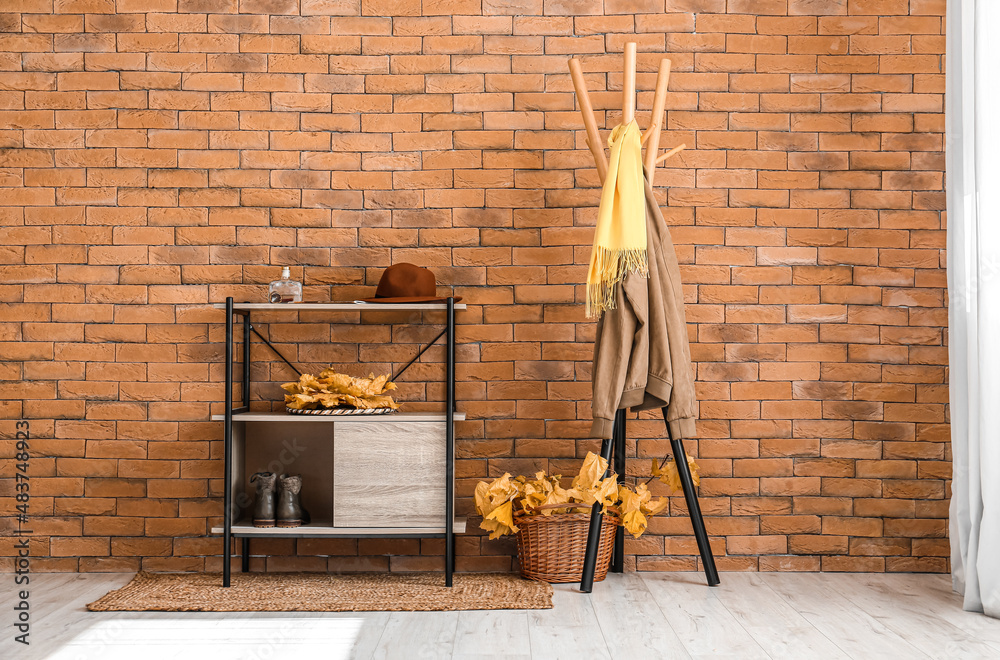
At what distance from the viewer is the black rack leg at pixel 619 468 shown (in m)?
2.90

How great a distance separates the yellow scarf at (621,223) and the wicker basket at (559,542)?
0.75 m

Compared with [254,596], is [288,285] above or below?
above

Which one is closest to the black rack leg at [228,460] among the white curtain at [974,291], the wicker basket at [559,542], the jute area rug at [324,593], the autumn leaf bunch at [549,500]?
the jute area rug at [324,593]

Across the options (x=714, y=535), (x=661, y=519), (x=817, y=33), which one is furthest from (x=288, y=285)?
(x=817, y=33)

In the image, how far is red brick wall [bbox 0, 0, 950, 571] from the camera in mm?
3039

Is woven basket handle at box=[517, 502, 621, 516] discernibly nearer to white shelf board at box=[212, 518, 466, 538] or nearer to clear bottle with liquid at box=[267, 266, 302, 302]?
white shelf board at box=[212, 518, 466, 538]

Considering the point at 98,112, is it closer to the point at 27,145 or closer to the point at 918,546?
the point at 27,145

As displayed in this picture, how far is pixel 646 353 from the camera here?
2637 mm

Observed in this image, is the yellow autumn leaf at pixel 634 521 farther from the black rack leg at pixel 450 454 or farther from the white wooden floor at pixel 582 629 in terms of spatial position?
the black rack leg at pixel 450 454

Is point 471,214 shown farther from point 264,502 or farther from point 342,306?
point 264,502

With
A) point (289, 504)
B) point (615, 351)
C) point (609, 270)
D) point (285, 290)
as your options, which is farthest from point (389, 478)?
point (609, 270)

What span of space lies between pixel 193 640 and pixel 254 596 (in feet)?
1.34

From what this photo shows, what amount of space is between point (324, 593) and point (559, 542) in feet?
2.71

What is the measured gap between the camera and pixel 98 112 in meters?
3.07
